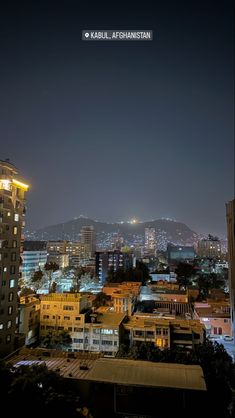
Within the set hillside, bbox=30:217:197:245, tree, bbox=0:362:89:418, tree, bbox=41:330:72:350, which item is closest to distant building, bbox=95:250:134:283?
tree, bbox=41:330:72:350

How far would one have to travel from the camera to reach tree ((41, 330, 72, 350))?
367 inches

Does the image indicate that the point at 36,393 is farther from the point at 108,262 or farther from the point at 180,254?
the point at 180,254

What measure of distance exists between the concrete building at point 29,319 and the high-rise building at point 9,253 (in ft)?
4.62

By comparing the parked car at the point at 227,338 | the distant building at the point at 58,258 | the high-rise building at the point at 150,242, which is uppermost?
the high-rise building at the point at 150,242

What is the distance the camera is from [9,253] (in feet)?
27.2

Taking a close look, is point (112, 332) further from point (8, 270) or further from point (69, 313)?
point (8, 270)

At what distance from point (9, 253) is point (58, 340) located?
3.33m

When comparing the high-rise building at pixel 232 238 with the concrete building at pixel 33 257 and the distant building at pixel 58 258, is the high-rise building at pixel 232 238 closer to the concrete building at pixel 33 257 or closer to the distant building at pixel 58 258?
the concrete building at pixel 33 257

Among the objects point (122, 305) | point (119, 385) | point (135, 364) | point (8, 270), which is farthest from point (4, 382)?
point (122, 305)

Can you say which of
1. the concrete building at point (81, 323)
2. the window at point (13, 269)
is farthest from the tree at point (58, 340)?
the window at point (13, 269)

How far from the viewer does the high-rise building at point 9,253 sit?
7.87m

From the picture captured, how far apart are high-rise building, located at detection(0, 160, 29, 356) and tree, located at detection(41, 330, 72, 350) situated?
1.38 m

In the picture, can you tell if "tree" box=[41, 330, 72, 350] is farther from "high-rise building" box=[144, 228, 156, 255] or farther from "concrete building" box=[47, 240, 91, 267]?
"high-rise building" box=[144, 228, 156, 255]

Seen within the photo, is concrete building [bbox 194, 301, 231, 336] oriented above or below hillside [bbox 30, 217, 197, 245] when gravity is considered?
below
